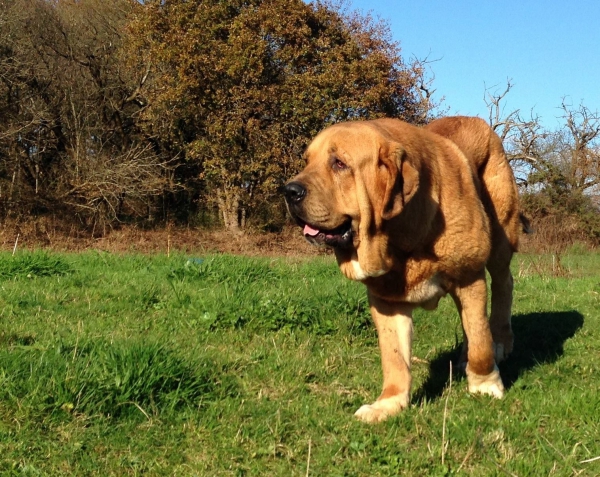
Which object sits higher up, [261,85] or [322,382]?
[261,85]

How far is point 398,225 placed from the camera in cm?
360

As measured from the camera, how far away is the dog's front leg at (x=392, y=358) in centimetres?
362

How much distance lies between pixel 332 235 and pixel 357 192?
27 cm

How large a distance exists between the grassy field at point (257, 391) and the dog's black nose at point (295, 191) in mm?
1186

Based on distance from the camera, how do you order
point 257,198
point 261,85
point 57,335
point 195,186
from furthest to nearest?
point 195,186
point 257,198
point 261,85
point 57,335

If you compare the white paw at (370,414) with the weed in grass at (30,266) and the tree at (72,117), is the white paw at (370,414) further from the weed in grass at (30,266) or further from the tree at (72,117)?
the tree at (72,117)

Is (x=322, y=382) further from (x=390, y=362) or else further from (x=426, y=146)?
(x=426, y=146)

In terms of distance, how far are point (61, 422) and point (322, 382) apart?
1.68m

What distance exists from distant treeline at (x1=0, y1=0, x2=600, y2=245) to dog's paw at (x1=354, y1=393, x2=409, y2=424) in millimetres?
18097

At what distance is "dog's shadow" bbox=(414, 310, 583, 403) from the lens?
4.39 m

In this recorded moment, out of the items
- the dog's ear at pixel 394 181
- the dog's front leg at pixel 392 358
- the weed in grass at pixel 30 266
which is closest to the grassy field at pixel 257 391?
the dog's front leg at pixel 392 358

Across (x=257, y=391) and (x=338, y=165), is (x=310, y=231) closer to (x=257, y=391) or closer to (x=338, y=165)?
(x=338, y=165)

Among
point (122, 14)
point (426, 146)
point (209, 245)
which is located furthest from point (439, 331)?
point (122, 14)

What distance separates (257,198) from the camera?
23391mm
